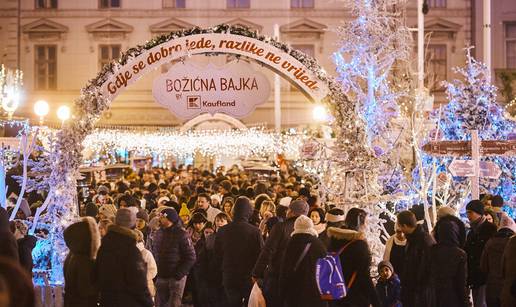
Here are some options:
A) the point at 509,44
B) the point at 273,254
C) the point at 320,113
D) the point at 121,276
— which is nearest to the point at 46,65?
the point at 509,44

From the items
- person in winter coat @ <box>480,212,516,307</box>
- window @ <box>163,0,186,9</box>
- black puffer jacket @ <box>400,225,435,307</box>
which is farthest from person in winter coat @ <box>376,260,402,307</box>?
window @ <box>163,0,186,9</box>

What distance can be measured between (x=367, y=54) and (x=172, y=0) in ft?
104

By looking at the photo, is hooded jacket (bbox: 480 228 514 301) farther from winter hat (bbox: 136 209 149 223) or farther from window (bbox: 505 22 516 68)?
window (bbox: 505 22 516 68)

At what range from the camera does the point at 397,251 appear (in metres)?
11.7

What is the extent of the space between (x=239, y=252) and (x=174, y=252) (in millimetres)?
728

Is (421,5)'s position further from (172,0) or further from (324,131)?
(172,0)

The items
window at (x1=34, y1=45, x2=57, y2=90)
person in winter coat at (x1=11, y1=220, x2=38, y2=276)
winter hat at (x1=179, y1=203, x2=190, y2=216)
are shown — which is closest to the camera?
person in winter coat at (x1=11, y1=220, x2=38, y2=276)

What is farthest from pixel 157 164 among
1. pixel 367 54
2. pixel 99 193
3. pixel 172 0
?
pixel 367 54

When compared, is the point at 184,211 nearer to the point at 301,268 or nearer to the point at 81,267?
the point at 301,268

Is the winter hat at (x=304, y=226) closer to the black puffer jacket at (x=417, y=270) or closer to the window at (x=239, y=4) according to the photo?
the black puffer jacket at (x=417, y=270)

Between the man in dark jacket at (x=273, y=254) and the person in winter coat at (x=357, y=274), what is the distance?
111 centimetres

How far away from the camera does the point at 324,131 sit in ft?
97.6

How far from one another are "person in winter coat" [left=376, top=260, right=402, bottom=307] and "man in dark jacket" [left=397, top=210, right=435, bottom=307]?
0.96 feet

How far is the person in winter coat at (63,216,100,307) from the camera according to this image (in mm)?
9414
